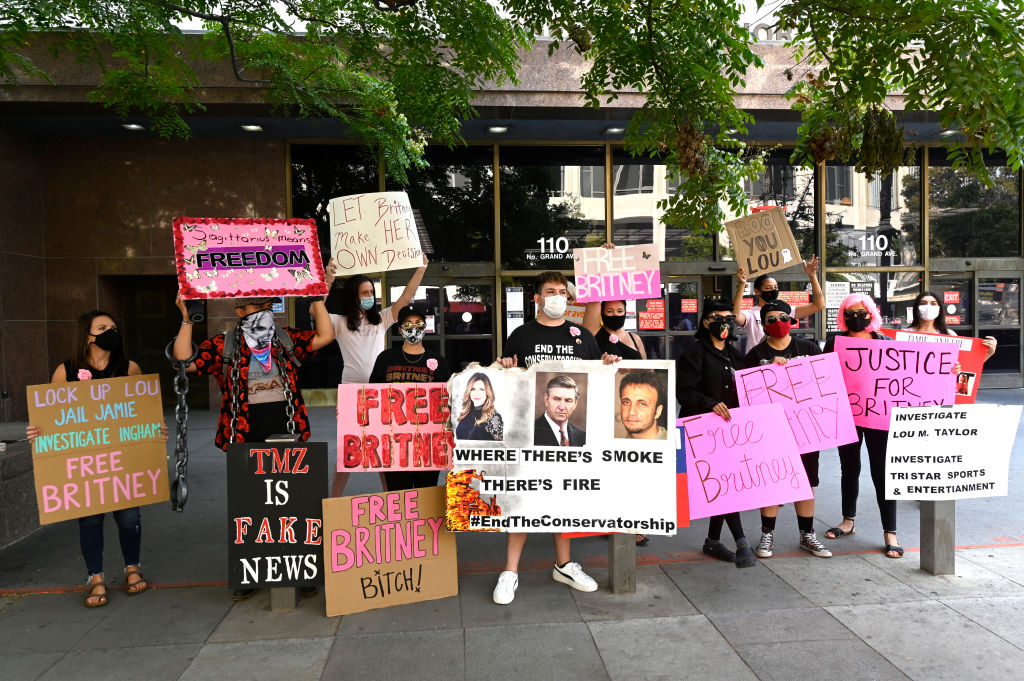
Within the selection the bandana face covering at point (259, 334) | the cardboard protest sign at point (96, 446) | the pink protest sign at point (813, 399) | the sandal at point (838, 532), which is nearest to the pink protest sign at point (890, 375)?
the pink protest sign at point (813, 399)

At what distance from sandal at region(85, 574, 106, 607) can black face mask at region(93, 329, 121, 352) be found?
145 cm

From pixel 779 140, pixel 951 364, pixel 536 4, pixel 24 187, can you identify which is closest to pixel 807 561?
pixel 951 364

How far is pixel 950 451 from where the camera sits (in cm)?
445

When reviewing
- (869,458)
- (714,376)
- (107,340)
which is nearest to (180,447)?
(107,340)

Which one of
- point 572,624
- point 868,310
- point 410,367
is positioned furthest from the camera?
point 868,310

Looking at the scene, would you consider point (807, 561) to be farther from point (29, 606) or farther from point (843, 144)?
point (29, 606)

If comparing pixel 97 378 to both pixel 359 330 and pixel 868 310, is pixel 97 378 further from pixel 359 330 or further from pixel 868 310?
pixel 868 310

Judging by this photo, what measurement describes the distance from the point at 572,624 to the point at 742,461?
5.18ft

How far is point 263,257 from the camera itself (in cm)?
441

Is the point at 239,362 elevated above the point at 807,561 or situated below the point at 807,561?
above

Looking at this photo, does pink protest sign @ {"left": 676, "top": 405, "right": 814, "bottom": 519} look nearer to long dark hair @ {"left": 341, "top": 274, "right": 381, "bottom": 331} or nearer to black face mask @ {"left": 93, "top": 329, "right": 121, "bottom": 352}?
long dark hair @ {"left": 341, "top": 274, "right": 381, "bottom": 331}

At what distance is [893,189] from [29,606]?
48.8 feet

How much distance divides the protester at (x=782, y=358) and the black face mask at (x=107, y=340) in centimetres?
434

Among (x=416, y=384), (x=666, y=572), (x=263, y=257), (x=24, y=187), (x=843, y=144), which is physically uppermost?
(x=24, y=187)
